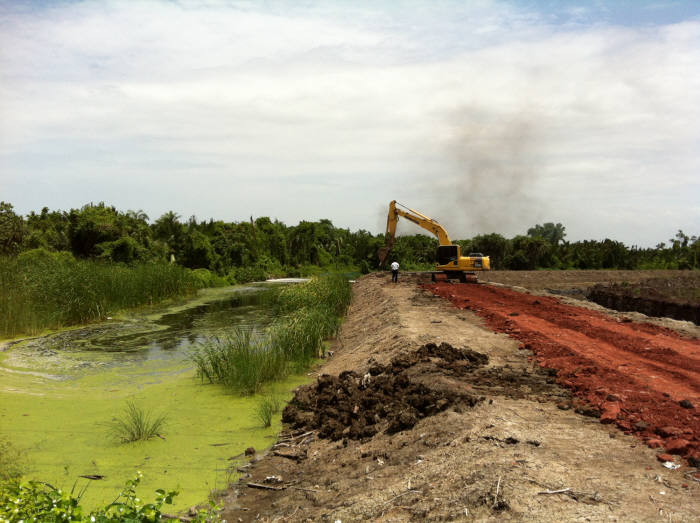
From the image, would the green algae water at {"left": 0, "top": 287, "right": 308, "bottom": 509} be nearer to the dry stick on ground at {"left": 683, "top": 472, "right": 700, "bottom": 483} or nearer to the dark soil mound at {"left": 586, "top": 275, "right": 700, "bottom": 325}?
the dry stick on ground at {"left": 683, "top": 472, "right": 700, "bottom": 483}

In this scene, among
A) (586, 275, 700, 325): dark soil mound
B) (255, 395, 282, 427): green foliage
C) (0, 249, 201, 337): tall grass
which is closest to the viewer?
(255, 395, 282, 427): green foliage

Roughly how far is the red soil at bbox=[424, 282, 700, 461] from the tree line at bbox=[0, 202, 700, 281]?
898 inches

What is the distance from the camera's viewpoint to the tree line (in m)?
30.4

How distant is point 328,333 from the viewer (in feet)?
41.8

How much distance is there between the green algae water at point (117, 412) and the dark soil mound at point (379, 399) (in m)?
0.67

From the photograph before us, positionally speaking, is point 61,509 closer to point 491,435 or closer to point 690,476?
point 491,435

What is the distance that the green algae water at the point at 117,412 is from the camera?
5383mm

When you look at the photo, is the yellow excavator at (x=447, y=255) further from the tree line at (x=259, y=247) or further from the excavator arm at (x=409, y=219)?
the tree line at (x=259, y=247)

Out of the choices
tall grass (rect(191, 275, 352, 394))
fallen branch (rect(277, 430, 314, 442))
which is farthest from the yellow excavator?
fallen branch (rect(277, 430, 314, 442))

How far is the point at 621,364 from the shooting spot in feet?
24.5

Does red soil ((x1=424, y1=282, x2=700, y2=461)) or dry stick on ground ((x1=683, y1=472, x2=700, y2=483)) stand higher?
red soil ((x1=424, y1=282, x2=700, y2=461))

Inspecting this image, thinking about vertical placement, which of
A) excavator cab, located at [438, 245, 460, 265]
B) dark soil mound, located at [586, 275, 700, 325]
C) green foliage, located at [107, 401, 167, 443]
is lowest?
green foliage, located at [107, 401, 167, 443]

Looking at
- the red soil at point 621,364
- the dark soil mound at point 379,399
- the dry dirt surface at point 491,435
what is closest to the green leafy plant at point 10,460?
the dry dirt surface at point 491,435

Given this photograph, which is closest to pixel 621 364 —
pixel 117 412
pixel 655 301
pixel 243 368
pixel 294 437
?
pixel 294 437
